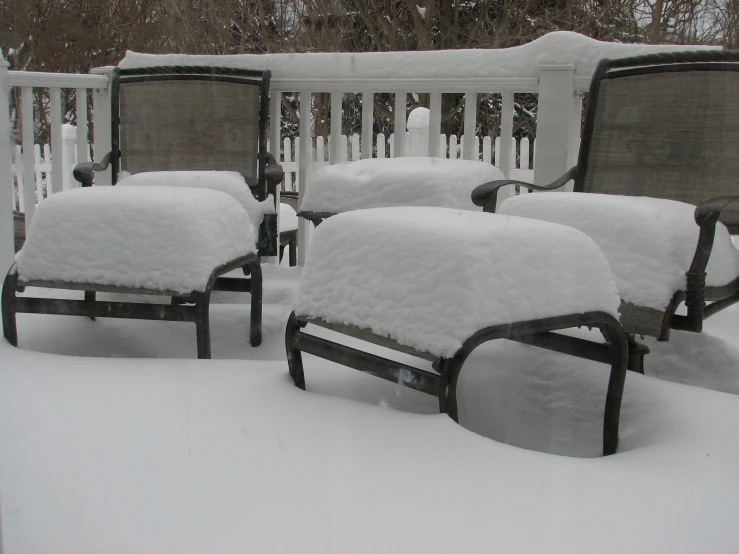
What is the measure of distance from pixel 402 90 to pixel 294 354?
172 centimetres

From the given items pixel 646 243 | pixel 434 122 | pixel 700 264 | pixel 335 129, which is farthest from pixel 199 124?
pixel 700 264

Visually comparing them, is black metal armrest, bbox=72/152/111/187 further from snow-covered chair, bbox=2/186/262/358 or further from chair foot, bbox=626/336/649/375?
chair foot, bbox=626/336/649/375

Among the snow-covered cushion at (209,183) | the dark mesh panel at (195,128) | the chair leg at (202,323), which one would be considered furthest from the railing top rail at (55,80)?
the chair leg at (202,323)

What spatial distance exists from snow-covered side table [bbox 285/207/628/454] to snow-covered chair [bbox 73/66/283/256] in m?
1.52

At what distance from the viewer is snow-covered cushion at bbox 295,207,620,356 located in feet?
4.33

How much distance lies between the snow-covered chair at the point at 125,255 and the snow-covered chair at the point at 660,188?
2.80 feet

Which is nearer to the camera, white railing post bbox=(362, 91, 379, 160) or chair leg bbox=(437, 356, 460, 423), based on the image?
chair leg bbox=(437, 356, 460, 423)

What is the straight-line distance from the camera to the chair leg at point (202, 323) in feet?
6.15

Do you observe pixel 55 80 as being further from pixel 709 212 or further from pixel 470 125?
pixel 709 212

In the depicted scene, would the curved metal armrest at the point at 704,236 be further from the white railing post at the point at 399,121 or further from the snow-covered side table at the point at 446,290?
the white railing post at the point at 399,121

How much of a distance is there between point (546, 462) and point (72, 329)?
1649mm

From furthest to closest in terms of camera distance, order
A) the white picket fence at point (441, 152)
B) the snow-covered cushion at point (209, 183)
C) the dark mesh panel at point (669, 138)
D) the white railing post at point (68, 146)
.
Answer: the white railing post at point (68, 146) → the white picket fence at point (441, 152) → the snow-covered cushion at point (209, 183) → the dark mesh panel at point (669, 138)

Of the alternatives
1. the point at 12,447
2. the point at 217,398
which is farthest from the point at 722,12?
the point at 12,447

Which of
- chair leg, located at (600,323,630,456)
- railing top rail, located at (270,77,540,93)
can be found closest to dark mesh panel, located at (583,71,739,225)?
railing top rail, located at (270,77,540,93)
